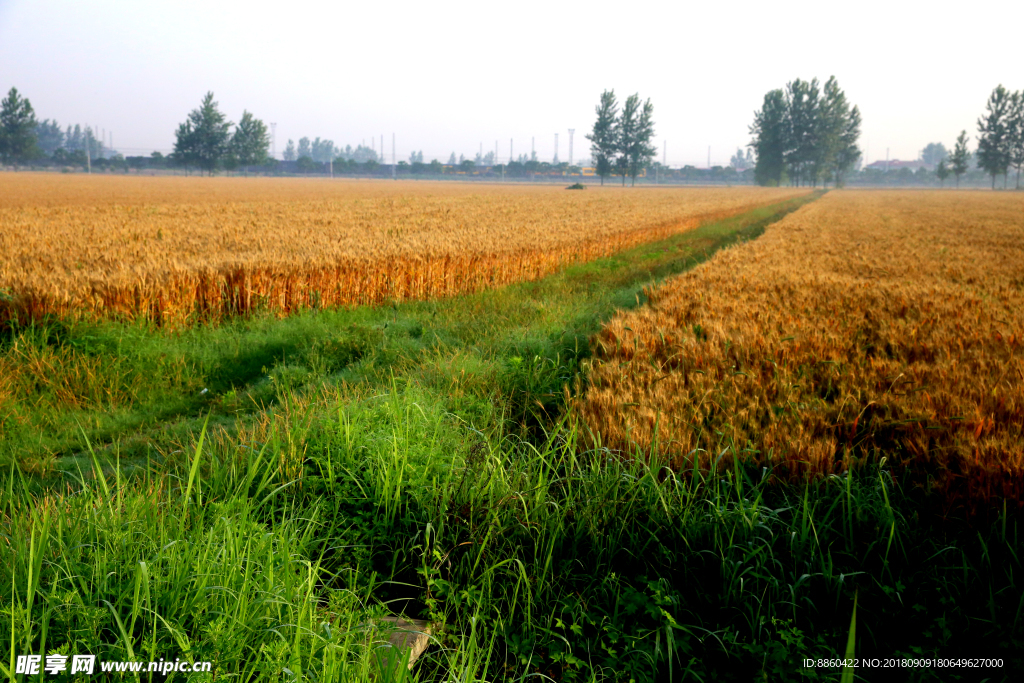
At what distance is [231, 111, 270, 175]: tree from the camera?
11981 cm

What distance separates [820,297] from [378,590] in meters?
6.88

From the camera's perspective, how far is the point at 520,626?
113 inches

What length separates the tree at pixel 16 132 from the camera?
10650 centimetres

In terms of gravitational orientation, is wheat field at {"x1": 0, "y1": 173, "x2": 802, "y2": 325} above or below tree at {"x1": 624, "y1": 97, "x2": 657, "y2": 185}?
below

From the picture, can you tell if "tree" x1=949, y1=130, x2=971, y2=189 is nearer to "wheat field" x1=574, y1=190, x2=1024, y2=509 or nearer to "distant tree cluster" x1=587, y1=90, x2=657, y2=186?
"distant tree cluster" x1=587, y1=90, x2=657, y2=186

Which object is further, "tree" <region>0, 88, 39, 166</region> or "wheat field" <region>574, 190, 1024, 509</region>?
"tree" <region>0, 88, 39, 166</region>

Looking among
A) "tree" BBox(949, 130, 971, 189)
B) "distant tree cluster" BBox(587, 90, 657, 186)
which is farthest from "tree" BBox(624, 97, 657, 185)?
"tree" BBox(949, 130, 971, 189)

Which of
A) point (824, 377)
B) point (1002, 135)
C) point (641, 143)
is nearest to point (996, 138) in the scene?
point (1002, 135)

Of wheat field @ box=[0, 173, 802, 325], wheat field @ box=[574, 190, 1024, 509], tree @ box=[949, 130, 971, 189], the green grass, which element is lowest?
the green grass

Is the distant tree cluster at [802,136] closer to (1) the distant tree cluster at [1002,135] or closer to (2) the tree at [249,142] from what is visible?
(1) the distant tree cluster at [1002,135]

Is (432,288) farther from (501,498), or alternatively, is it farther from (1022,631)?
(1022,631)

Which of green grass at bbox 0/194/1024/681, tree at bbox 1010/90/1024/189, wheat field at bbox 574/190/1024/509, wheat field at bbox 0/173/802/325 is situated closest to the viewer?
green grass at bbox 0/194/1024/681

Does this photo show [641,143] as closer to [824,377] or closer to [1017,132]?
[1017,132]

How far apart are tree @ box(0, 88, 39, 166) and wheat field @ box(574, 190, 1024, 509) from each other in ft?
445
